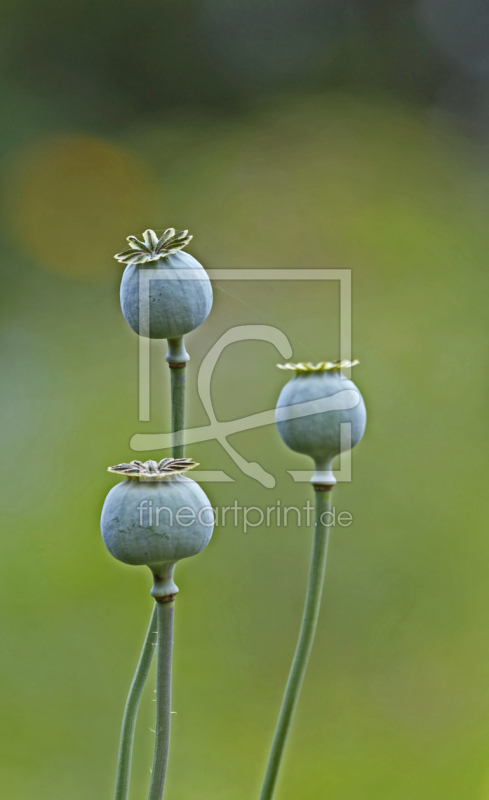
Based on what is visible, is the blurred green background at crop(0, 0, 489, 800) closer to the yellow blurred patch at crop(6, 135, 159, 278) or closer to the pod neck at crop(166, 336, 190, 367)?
the yellow blurred patch at crop(6, 135, 159, 278)

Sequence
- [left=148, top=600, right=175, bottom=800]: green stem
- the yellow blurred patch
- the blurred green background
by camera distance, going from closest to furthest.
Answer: [left=148, top=600, right=175, bottom=800]: green stem < the blurred green background < the yellow blurred patch

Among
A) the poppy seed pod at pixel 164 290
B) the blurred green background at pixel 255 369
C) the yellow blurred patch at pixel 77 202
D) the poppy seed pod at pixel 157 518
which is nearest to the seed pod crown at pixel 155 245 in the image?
the poppy seed pod at pixel 164 290

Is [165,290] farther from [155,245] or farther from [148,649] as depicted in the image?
[148,649]

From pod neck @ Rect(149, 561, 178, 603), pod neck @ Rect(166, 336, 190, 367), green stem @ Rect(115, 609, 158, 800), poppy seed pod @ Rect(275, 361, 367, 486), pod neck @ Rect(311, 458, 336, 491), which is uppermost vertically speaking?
pod neck @ Rect(166, 336, 190, 367)

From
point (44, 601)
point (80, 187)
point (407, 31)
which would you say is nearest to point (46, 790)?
point (44, 601)

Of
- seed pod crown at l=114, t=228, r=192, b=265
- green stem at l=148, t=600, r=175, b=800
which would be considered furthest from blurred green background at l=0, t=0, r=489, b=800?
green stem at l=148, t=600, r=175, b=800

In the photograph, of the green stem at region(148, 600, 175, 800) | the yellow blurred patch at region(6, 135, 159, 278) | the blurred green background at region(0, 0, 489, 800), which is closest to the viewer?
the green stem at region(148, 600, 175, 800)

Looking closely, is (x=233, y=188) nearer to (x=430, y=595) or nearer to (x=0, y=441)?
(x=0, y=441)

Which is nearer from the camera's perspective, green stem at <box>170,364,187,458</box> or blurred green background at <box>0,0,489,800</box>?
green stem at <box>170,364,187,458</box>

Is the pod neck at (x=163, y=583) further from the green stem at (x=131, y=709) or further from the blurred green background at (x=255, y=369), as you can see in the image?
A: the blurred green background at (x=255, y=369)
